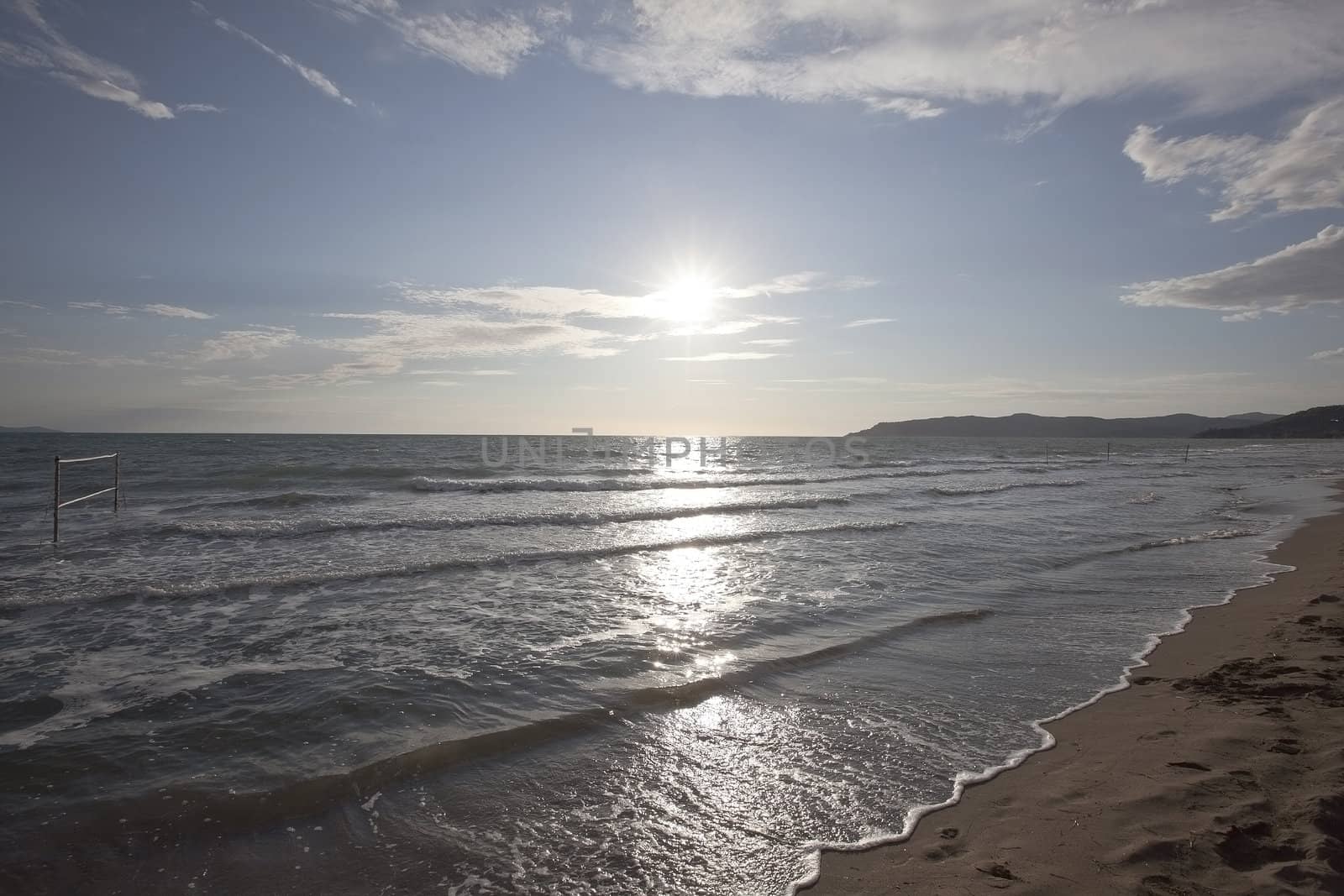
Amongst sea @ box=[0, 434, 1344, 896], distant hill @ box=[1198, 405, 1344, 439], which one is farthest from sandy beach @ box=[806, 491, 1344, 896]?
distant hill @ box=[1198, 405, 1344, 439]

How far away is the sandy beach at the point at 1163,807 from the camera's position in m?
3.34

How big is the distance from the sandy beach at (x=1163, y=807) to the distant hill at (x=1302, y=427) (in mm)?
168787

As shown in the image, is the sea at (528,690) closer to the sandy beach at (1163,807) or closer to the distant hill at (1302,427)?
the sandy beach at (1163,807)

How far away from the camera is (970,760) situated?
495cm

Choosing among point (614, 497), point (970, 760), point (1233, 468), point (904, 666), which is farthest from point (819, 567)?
point (1233, 468)

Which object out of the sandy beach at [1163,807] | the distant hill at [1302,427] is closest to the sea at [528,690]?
the sandy beach at [1163,807]

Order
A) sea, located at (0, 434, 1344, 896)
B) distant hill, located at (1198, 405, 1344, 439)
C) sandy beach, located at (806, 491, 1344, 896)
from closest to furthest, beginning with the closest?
sandy beach, located at (806, 491, 1344, 896) → sea, located at (0, 434, 1344, 896) → distant hill, located at (1198, 405, 1344, 439)

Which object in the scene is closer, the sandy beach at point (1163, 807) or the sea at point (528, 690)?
the sandy beach at point (1163, 807)

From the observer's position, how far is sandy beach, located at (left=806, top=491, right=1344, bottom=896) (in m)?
3.34

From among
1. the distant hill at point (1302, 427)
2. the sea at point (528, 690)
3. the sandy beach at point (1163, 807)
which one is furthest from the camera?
the distant hill at point (1302, 427)

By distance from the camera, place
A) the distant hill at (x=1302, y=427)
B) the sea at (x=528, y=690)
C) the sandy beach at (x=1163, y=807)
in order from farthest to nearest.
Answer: the distant hill at (x=1302, y=427)
the sea at (x=528, y=690)
the sandy beach at (x=1163, y=807)

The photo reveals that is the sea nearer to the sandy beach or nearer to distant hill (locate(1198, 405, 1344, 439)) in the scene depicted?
the sandy beach

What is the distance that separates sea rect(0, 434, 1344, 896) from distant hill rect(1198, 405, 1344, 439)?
163 m

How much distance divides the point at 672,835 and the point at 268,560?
1230cm
